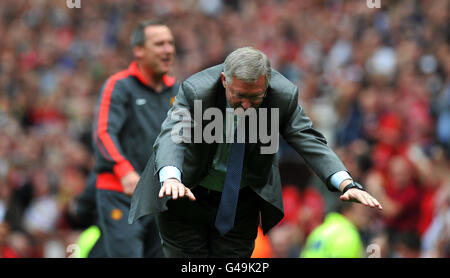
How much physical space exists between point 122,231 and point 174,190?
7.39ft

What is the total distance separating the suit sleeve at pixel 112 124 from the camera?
260 inches

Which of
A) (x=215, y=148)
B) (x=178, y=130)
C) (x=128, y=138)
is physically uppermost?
(x=178, y=130)

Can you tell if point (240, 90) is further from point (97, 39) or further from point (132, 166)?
point (97, 39)

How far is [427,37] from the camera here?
11.9 m

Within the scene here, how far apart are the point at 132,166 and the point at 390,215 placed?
12.2ft

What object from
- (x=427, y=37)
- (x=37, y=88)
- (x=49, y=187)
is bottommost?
(x=49, y=187)

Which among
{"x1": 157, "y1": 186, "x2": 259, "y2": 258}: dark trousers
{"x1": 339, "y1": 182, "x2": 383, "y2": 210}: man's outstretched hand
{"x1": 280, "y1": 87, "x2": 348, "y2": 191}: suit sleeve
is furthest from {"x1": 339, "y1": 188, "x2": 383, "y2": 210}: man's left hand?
{"x1": 157, "y1": 186, "x2": 259, "y2": 258}: dark trousers

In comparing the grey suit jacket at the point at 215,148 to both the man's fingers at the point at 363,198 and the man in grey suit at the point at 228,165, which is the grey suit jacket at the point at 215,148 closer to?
the man in grey suit at the point at 228,165

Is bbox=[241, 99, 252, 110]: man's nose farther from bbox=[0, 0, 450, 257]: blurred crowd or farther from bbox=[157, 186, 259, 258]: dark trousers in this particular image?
bbox=[0, 0, 450, 257]: blurred crowd

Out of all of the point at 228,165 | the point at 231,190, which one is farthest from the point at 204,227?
the point at 228,165

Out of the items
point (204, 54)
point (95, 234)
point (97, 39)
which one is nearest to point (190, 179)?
point (95, 234)

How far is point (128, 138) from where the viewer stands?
6871 millimetres

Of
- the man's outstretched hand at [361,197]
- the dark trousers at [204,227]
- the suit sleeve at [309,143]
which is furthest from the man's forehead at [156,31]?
the man's outstretched hand at [361,197]

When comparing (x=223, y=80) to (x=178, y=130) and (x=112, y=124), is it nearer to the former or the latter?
(x=178, y=130)
